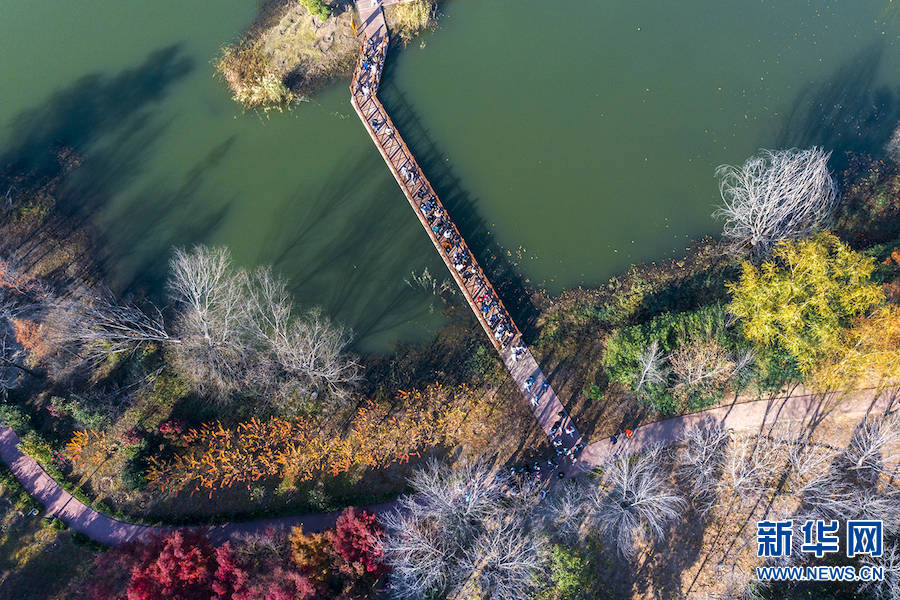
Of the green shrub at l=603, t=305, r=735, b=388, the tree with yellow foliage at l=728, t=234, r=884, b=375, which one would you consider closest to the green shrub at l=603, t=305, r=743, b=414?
the green shrub at l=603, t=305, r=735, b=388

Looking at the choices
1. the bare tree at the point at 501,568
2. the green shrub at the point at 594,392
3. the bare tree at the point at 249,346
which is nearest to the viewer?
the bare tree at the point at 501,568

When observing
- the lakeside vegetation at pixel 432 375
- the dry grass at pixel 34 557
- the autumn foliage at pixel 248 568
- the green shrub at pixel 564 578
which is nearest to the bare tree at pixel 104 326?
the lakeside vegetation at pixel 432 375

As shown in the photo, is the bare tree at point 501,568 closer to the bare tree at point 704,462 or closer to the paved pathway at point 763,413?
the paved pathway at point 763,413

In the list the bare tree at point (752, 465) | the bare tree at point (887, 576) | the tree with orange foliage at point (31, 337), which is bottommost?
the bare tree at point (887, 576)

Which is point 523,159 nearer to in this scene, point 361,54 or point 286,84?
point 361,54

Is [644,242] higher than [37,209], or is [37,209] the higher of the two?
[37,209]

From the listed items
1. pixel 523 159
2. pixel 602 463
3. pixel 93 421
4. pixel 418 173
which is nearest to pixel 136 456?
pixel 93 421

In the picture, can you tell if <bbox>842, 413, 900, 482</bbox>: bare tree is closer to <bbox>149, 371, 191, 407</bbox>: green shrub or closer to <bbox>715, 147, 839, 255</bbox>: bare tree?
<bbox>715, 147, 839, 255</bbox>: bare tree
